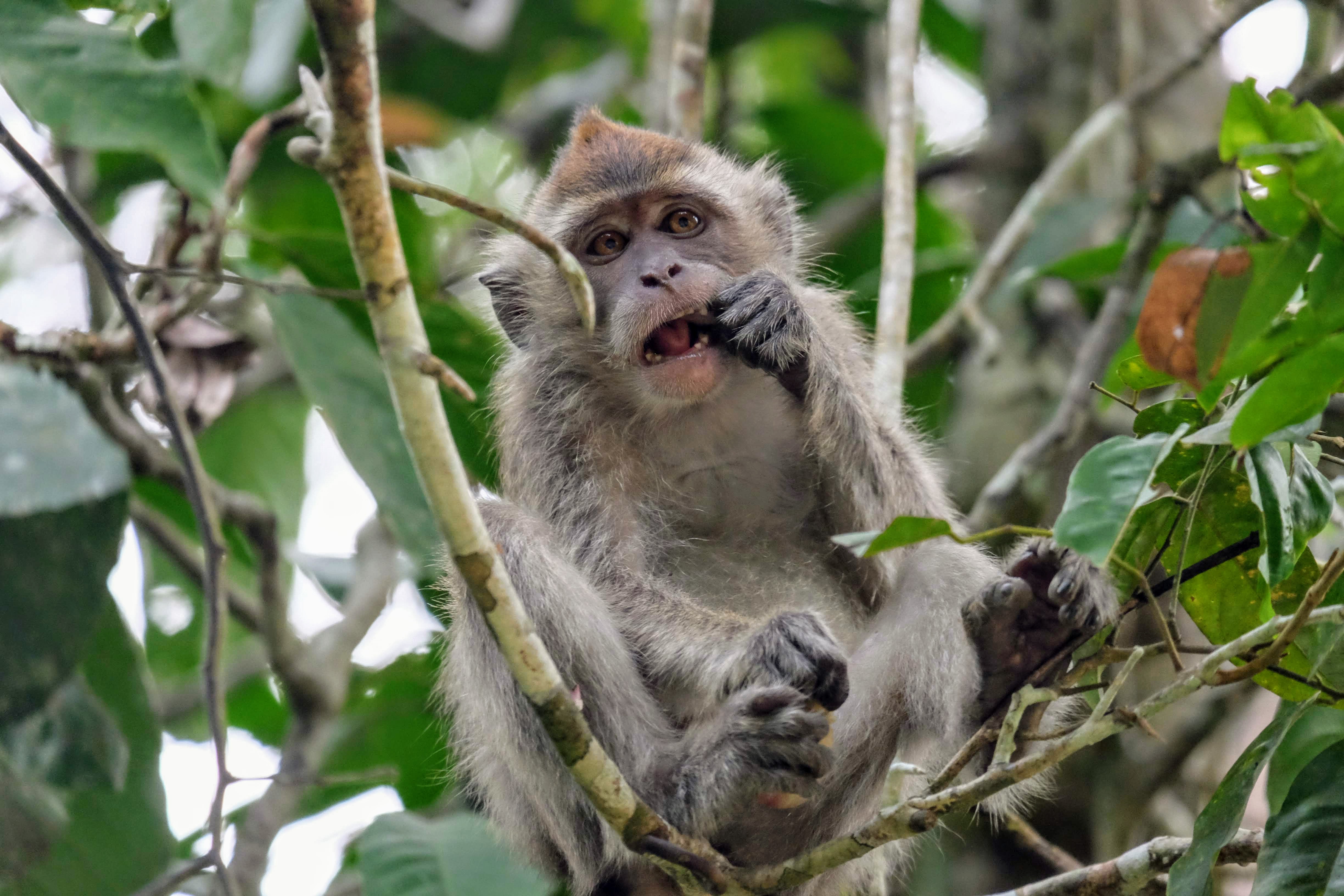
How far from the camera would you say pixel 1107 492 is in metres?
2.15

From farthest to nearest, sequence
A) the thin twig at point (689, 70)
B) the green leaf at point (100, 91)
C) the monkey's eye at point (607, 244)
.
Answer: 1. the thin twig at point (689, 70)
2. the monkey's eye at point (607, 244)
3. the green leaf at point (100, 91)

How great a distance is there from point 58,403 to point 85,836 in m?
1.31

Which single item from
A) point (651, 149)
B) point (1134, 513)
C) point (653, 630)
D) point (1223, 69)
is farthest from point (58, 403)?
point (1223, 69)

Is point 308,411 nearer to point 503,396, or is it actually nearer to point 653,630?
point 503,396

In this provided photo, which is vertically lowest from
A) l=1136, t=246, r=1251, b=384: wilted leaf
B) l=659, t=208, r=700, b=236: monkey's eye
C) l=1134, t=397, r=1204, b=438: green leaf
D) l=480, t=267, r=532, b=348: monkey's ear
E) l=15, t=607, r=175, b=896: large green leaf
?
l=15, t=607, r=175, b=896: large green leaf

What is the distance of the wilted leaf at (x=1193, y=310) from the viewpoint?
2.03 m

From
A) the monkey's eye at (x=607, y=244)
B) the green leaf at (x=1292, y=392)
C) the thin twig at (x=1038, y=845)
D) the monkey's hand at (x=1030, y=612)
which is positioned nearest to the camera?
the green leaf at (x=1292, y=392)

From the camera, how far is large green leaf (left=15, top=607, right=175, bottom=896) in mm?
3953

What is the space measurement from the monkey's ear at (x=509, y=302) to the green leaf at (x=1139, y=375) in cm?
252

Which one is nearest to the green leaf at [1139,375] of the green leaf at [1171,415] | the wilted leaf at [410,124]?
the green leaf at [1171,415]

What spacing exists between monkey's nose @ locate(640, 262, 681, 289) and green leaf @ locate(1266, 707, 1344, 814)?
6.96ft

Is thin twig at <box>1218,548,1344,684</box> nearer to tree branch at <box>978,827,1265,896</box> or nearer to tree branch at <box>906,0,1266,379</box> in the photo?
tree branch at <box>978,827,1265,896</box>

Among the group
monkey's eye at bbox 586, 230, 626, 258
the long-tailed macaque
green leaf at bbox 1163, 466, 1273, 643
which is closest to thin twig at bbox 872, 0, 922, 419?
the long-tailed macaque

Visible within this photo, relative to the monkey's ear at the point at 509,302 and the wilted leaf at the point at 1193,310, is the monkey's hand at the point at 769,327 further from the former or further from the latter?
the wilted leaf at the point at 1193,310
